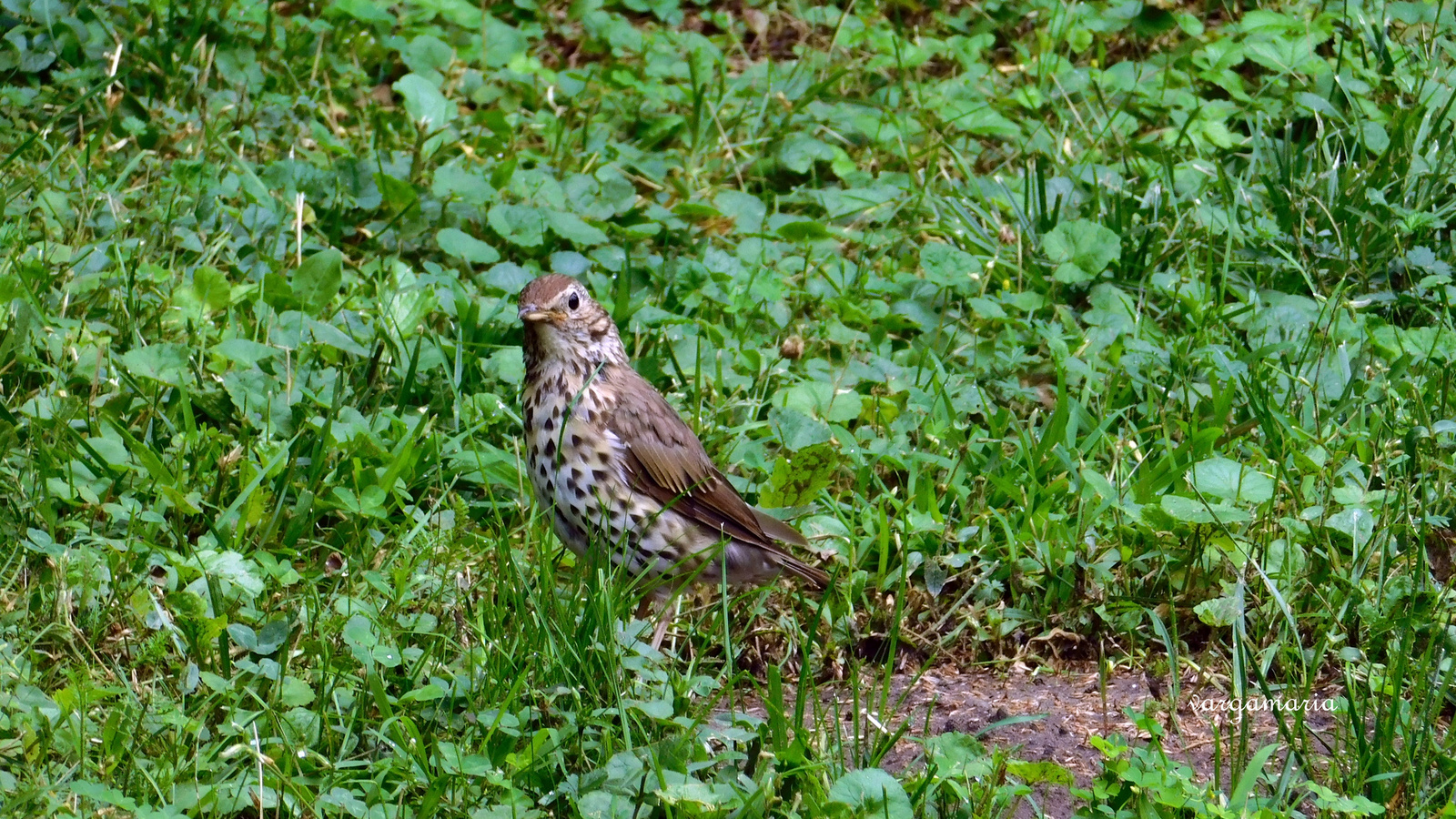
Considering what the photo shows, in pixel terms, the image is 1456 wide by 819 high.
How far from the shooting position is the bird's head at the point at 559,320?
4641 millimetres

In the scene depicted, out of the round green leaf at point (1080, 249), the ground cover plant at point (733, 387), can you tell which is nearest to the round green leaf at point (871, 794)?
the ground cover plant at point (733, 387)

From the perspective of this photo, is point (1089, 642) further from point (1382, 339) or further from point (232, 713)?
point (232, 713)

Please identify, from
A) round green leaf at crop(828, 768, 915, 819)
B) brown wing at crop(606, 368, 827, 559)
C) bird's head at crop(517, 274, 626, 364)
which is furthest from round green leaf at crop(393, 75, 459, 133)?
round green leaf at crop(828, 768, 915, 819)

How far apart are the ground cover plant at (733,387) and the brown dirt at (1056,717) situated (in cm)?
6

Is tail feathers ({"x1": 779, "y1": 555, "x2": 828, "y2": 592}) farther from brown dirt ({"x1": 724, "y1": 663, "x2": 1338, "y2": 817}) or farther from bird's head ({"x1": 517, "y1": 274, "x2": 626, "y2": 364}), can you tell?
bird's head ({"x1": 517, "y1": 274, "x2": 626, "y2": 364})

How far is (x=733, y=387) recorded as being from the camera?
213 inches

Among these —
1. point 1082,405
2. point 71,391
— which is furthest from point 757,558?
point 71,391

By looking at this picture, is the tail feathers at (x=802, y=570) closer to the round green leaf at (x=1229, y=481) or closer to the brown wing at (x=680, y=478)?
the brown wing at (x=680, y=478)

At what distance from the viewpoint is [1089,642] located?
14.9 ft

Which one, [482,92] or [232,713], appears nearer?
[232,713]

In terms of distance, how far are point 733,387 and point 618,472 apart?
36.1 inches

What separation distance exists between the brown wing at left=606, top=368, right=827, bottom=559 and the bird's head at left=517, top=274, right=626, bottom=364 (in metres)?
0.13

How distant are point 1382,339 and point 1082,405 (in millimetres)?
1114

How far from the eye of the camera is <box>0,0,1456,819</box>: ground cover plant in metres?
3.62
